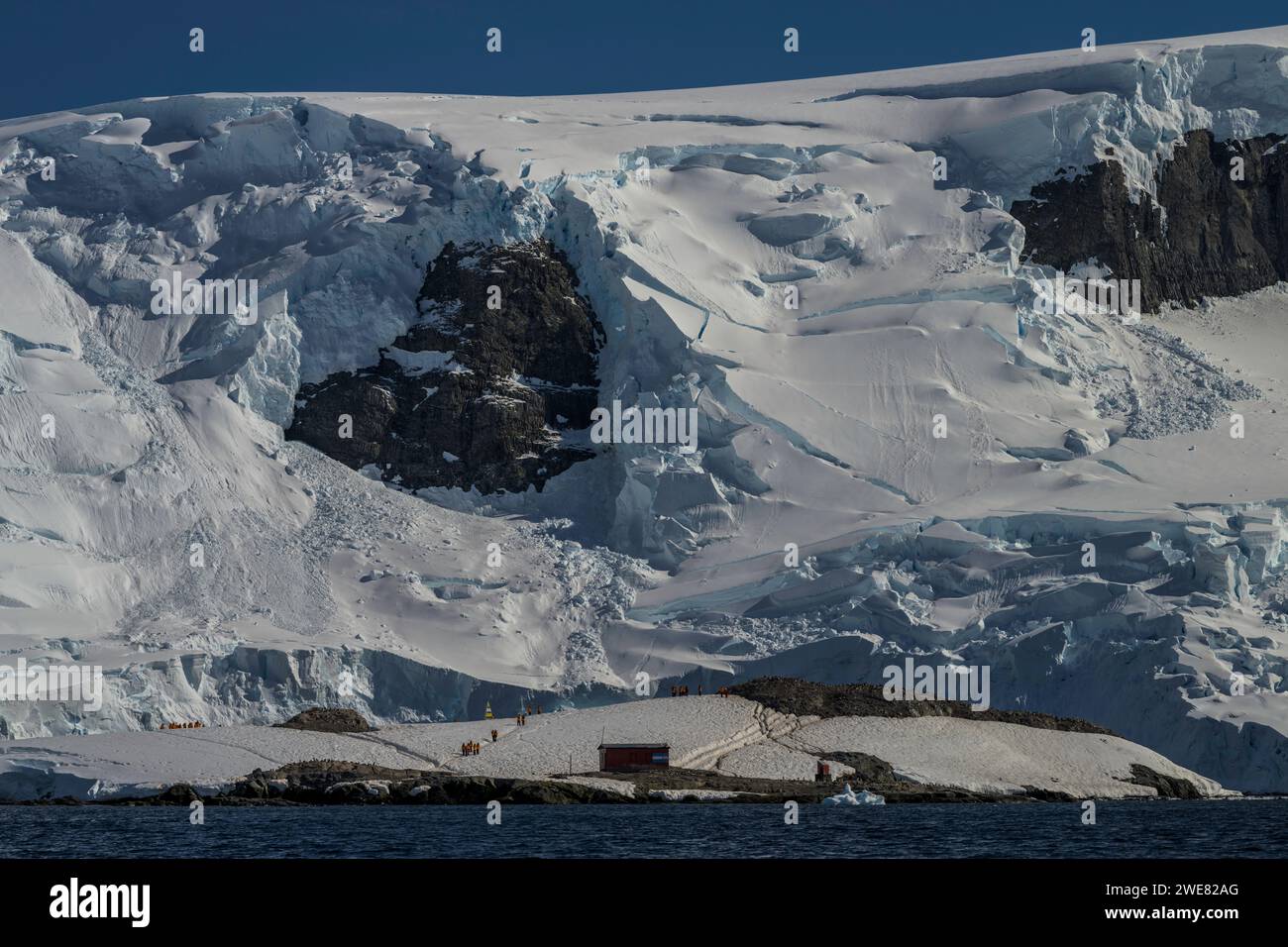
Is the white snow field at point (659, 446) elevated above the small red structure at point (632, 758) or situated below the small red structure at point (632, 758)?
above

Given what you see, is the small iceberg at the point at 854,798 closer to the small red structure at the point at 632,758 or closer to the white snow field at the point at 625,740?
the white snow field at the point at 625,740

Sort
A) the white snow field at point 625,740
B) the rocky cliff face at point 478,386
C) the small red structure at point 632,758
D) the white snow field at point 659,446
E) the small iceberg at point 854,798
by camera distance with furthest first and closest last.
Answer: the rocky cliff face at point 478,386, the white snow field at point 659,446, the small red structure at point 632,758, the white snow field at point 625,740, the small iceberg at point 854,798

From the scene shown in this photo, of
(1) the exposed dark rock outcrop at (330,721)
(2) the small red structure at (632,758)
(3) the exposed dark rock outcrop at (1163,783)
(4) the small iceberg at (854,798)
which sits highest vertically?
(1) the exposed dark rock outcrop at (330,721)

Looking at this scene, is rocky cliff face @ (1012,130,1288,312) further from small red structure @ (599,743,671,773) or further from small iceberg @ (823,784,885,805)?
small iceberg @ (823,784,885,805)

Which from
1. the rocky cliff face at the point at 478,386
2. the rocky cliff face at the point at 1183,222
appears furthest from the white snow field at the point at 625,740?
the rocky cliff face at the point at 1183,222

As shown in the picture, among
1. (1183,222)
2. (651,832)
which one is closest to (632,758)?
(651,832)

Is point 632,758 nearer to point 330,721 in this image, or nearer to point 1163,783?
point 330,721
